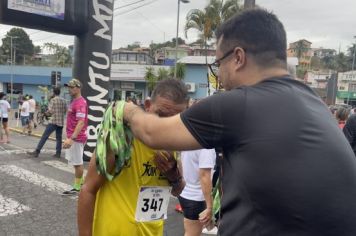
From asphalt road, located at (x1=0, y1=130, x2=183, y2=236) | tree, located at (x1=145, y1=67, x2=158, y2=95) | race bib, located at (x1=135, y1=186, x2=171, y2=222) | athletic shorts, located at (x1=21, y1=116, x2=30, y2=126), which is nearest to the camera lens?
race bib, located at (x1=135, y1=186, x2=171, y2=222)

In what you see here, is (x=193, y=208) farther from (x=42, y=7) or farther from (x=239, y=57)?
(x=42, y=7)

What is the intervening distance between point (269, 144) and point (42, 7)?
8298 millimetres

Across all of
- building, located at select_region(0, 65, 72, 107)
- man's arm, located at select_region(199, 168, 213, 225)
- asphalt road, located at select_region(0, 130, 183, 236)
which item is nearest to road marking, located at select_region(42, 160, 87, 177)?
asphalt road, located at select_region(0, 130, 183, 236)

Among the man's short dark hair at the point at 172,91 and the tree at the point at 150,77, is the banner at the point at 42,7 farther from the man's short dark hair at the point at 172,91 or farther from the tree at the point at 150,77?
the tree at the point at 150,77

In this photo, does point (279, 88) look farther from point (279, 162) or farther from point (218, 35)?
point (218, 35)

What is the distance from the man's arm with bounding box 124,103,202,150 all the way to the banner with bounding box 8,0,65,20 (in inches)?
298

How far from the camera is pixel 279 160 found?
135 cm

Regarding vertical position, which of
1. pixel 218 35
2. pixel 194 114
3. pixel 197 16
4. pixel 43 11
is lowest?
pixel 194 114

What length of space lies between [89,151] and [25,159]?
5.14 feet

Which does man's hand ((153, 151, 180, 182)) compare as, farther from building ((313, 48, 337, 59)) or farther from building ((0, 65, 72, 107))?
building ((313, 48, 337, 59))

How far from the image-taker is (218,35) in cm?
167

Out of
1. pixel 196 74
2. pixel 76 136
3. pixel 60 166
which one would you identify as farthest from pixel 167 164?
pixel 196 74

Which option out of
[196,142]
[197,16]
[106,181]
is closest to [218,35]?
[196,142]

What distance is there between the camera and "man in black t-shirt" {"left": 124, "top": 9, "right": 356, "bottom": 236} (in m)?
1.36
